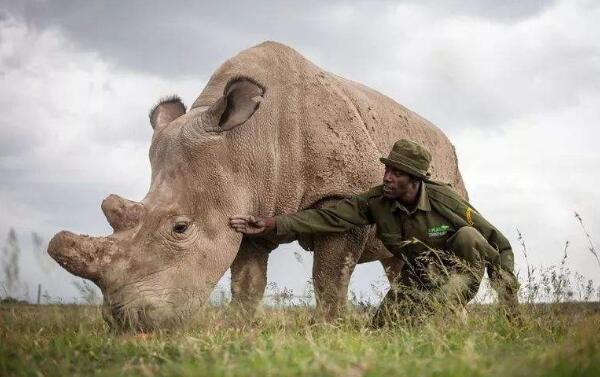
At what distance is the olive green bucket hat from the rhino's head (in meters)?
1.10

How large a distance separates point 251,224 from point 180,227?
0.62m

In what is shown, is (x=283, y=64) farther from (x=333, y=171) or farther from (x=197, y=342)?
(x=197, y=342)

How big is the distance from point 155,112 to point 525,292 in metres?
3.59

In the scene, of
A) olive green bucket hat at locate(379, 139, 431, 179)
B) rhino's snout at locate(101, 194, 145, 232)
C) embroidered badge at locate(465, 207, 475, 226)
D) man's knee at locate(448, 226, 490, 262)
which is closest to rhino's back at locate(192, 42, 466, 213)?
olive green bucket hat at locate(379, 139, 431, 179)

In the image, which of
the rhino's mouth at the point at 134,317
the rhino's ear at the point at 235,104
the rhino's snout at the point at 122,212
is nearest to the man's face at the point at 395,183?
the rhino's ear at the point at 235,104

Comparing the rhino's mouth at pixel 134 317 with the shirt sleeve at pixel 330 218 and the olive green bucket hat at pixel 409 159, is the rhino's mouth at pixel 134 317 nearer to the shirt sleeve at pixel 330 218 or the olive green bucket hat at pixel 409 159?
the shirt sleeve at pixel 330 218

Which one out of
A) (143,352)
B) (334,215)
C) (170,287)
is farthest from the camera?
(334,215)

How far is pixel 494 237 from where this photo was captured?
6.03 metres

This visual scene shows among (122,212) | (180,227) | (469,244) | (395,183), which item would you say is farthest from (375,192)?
(122,212)

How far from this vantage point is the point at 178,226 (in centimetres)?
539

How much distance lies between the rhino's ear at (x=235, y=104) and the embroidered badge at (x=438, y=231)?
1.78 metres

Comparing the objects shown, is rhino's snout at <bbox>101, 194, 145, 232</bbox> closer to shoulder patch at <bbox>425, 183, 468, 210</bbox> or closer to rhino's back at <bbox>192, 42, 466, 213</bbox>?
rhino's back at <bbox>192, 42, 466, 213</bbox>

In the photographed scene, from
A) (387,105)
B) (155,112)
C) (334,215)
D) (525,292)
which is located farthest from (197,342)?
(387,105)

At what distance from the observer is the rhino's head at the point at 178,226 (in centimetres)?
516
